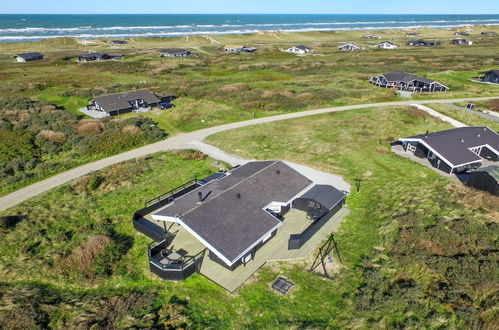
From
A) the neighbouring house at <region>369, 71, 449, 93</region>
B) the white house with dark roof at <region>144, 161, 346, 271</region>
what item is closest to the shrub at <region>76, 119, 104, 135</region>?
the white house with dark roof at <region>144, 161, 346, 271</region>

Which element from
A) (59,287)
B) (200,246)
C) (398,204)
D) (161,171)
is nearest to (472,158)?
(398,204)

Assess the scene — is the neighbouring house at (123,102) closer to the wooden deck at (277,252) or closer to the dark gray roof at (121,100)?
the dark gray roof at (121,100)

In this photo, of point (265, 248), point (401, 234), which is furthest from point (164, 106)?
point (401, 234)

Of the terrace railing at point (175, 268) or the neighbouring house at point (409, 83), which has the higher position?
the neighbouring house at point (409, 83)

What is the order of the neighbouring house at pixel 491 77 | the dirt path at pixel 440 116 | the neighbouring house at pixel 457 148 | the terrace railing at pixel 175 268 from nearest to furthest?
the terrace railing at pixel 175 268 → the neighbouring house at pixel 457 148 → the dirt path at pixel 440 116 → the neighbouring house at pixel 491 77

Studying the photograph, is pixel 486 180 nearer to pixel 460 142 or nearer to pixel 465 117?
pixel 460 142

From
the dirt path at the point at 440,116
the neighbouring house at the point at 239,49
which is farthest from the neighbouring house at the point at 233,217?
the neighbouring house at the point at 239,49

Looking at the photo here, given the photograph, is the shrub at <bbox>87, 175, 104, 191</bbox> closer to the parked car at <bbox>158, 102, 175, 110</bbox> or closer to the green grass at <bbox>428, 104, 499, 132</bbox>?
the parked car at <bbox>158, 102, 175, 110</bbox>
